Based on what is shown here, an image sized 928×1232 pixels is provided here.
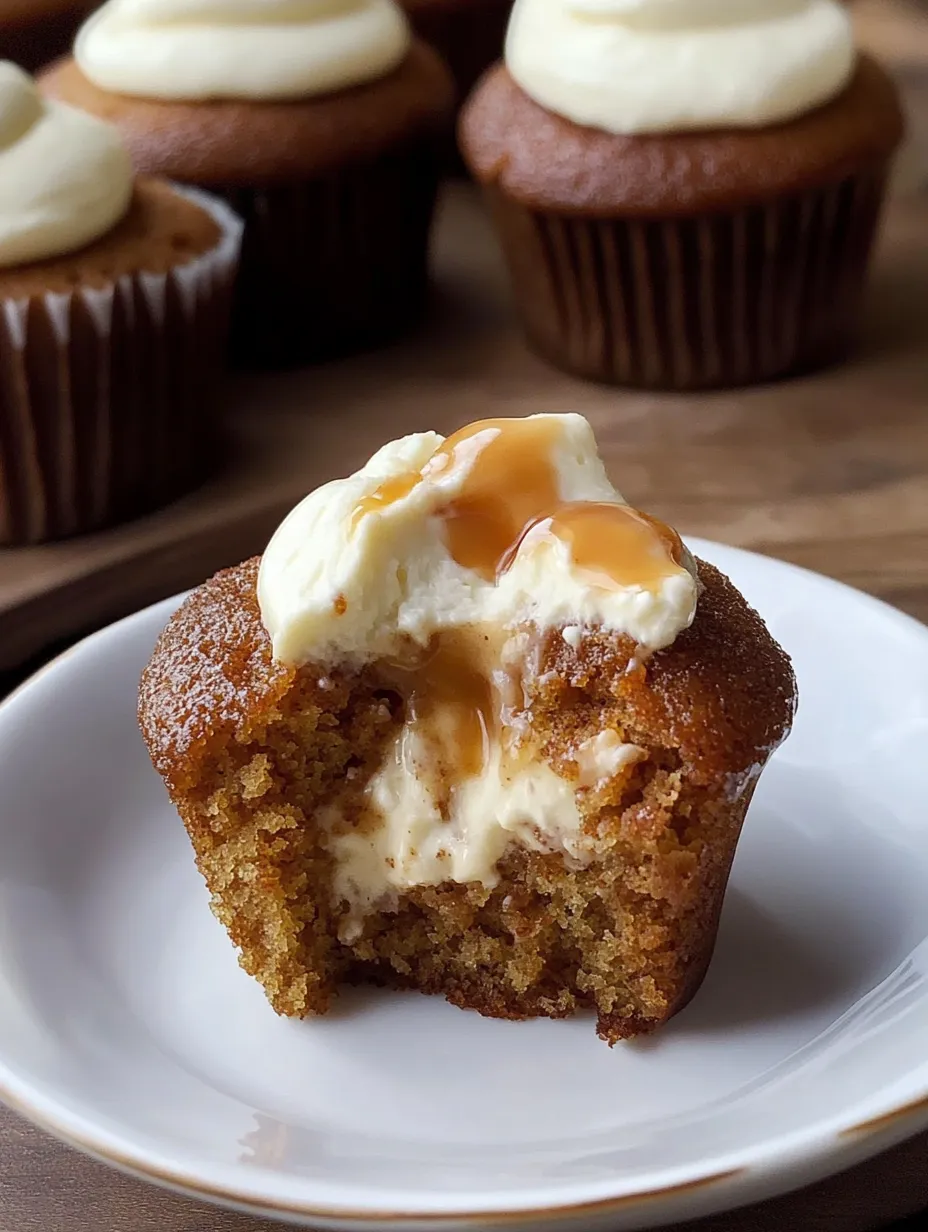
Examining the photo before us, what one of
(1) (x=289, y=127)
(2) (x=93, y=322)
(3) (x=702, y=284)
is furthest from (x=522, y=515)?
(1) (x=289, y=127)

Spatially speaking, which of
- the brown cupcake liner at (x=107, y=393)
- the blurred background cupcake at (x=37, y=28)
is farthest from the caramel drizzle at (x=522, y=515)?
the blurred background cupcake at (x=37, y=28)

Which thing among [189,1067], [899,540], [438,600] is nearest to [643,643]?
[438,600]

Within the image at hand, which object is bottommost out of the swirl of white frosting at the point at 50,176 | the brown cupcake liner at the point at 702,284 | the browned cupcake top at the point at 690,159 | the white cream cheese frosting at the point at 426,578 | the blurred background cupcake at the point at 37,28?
the brown cupcake liner at the point at 702,284

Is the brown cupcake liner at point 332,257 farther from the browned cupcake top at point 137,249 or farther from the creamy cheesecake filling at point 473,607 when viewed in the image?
the creamy cheesecake filling at point 473,607

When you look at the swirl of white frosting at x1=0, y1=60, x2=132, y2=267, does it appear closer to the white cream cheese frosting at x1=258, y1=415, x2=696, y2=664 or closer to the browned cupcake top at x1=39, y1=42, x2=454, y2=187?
the browned cupcake top at x1=39, y1=42, x2=454, y2=187

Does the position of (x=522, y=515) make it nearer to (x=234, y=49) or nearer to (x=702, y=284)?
(x=702, y=284)

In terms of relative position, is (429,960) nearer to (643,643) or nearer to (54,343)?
(643,643)
